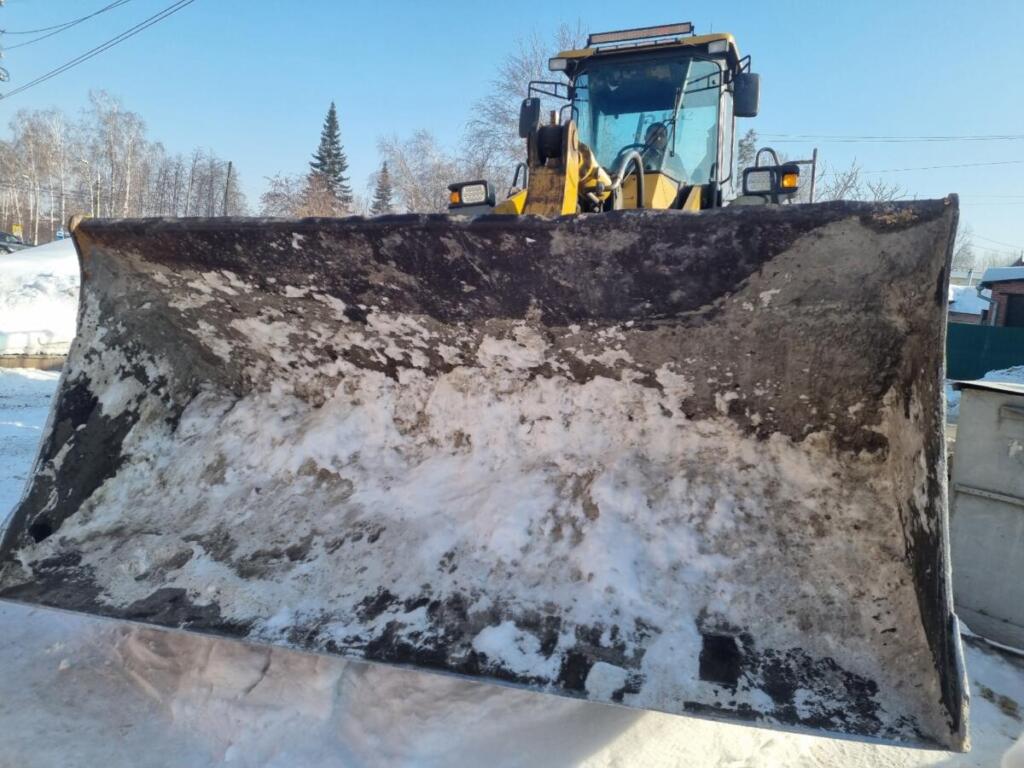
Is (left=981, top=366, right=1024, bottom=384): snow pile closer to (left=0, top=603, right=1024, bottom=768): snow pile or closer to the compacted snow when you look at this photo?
the compacted snow

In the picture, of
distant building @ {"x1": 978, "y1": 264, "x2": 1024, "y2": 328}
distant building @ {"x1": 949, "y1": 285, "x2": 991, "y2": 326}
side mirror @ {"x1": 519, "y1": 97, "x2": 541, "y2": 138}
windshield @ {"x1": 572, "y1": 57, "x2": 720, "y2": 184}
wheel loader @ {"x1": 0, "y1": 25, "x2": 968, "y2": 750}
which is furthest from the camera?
distant building @ {"x1": 949, "y1": 285, "x2": 991, "y2": 326}

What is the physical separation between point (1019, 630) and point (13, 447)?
647 cm

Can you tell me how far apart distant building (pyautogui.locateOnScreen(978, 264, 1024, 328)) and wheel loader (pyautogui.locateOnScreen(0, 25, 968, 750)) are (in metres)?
23.8

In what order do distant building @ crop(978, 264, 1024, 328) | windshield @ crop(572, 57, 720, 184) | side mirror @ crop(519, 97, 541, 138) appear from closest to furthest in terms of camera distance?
side mirror @ crop(519, 97, 541, 138) → windshield @ crop(572, 57, 720, 184) → distant building @ crop(978, 264, 1024, 328)

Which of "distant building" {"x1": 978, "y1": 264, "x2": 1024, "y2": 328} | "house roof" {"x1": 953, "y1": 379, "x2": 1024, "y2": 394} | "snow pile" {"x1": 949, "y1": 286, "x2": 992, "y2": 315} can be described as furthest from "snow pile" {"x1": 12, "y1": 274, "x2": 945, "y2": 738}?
"snow pile" {"x1": 949, "y1": 286, "x2": 992, "y2": 315}

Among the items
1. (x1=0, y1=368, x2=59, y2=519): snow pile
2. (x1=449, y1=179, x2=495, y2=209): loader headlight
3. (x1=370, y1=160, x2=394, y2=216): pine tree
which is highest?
(x1=370, y1=160, x2=394, y2=216): pine tree

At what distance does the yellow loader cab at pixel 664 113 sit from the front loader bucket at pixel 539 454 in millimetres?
1712

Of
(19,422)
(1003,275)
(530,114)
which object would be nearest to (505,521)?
(530,114)

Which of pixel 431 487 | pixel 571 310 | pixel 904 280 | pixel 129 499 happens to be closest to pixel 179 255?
pixel 129 499

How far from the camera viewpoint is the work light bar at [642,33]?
4.42 m

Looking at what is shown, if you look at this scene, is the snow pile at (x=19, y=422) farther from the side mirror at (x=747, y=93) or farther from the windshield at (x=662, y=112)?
the side mirror at (x=747, y=93)

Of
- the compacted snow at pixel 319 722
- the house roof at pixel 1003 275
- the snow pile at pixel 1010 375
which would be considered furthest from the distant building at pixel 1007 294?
the compacted snow at pixel 319 722

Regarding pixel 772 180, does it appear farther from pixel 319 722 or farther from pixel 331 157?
pixel 331 157

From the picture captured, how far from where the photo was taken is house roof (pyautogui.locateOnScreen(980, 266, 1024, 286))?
20438 millimetres
